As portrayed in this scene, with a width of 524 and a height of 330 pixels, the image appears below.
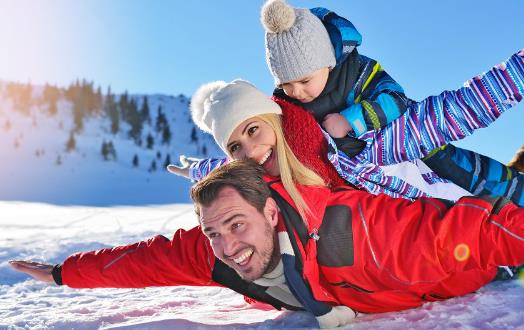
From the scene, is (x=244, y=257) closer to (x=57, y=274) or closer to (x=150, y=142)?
(x=57, y=274)

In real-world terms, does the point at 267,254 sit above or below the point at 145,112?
below

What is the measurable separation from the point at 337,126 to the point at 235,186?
0.76 metres

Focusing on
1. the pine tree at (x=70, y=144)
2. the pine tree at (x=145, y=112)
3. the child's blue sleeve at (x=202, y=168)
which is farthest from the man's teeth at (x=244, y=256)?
the pine tree at (x=145, y=112)

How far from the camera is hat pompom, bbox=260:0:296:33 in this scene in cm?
257

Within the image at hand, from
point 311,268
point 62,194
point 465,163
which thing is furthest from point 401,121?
point 62,194

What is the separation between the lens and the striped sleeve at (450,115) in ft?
7.47

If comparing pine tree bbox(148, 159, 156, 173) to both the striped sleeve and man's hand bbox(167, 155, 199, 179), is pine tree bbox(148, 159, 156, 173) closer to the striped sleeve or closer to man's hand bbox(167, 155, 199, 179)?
man's hand bbox(167, 155, 199, 179)

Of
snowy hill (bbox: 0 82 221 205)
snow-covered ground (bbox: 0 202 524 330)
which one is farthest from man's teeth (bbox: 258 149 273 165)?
snowy hill (bbox: 0 82 221 205)

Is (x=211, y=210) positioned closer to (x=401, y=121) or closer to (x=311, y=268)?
(x=311, y=268)

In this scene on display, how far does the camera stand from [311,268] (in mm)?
1830

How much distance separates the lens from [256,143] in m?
2.22

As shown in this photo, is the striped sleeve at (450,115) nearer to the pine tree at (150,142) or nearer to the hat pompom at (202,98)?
the hat pompom at (202,98)

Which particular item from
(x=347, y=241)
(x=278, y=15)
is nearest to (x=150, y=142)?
(x=278, y=15)

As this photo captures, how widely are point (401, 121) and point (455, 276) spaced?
0.82 m
